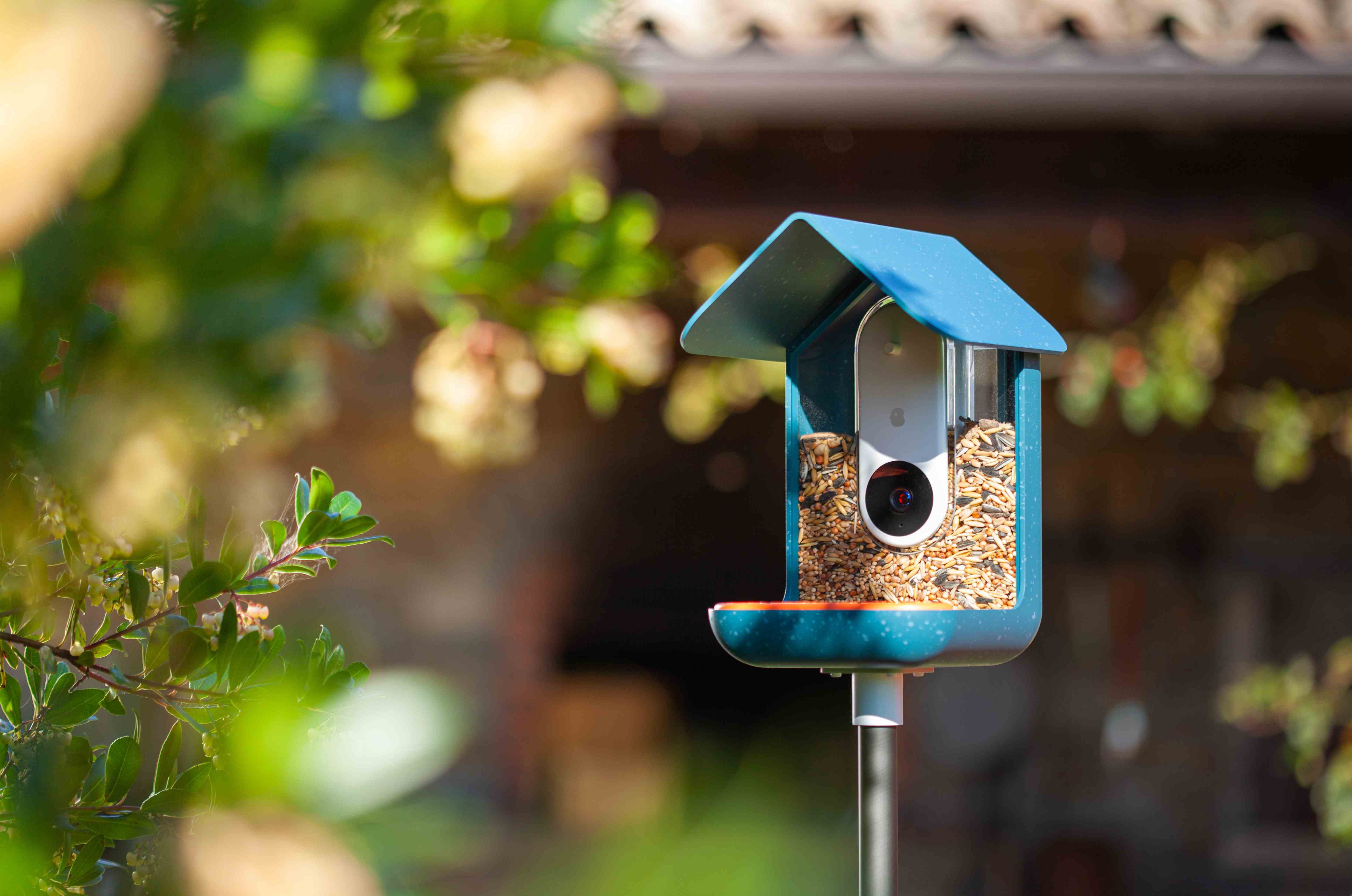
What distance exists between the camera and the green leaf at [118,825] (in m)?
0.72

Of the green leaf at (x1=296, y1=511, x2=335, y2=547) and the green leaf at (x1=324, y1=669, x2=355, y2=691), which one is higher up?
the green leaf at (x1=296, y1=511, x2=335, y2=547)

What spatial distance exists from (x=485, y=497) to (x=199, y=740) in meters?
2.54

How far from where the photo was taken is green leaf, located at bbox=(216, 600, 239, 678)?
0.72 m

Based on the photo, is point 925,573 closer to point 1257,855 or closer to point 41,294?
point 41,294

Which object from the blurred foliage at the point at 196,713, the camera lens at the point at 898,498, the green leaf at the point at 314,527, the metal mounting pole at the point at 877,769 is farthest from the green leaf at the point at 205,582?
the camera lens at the point at 898,498

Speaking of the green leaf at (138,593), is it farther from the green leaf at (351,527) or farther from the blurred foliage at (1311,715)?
the blurred foliage at (1311,715)

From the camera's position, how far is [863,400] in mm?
1521

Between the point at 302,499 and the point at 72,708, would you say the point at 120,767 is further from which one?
the point at 302,499

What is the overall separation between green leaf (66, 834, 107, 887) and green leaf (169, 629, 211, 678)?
4.7 inches

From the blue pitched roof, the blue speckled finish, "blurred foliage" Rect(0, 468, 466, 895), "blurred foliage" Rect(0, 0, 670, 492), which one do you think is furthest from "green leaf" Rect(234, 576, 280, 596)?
the blue pitched roof

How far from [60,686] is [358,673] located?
0.19m

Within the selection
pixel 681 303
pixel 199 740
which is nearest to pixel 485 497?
pixel 681 303

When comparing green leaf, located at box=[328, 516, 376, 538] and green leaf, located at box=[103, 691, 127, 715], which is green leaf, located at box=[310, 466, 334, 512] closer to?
Result: green leaf, located at box=[328, 516, 376, 538]

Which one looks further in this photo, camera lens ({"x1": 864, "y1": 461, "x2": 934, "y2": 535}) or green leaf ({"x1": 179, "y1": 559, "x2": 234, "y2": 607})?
camera lens ({"x1": 864, "y1": 461, "x2": 934, "y2": 535})
